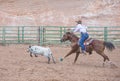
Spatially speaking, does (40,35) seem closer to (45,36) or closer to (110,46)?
→ (45,36)

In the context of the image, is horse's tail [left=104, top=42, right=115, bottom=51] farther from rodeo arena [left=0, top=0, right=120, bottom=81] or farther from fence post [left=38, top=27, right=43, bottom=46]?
fence post [left=38, top=27, right=43, bottom=46]

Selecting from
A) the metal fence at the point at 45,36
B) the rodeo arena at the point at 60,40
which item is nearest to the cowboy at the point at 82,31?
the rodeo arena at the point at 60,40

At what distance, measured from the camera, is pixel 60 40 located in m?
15.4

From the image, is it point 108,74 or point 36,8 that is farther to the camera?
point 36,8

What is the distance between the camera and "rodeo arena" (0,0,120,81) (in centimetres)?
1199

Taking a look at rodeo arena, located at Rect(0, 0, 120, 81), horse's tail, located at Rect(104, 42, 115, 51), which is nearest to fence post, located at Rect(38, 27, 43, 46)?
rodeo arena, located at Rect(0, 0, 120, 81)

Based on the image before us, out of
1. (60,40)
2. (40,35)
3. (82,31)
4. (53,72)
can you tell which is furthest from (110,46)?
(40,35)

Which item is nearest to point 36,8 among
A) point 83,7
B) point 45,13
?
point 45,13

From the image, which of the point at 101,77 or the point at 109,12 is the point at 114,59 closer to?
the point at 101,77

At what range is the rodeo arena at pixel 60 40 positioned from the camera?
39.3 feet

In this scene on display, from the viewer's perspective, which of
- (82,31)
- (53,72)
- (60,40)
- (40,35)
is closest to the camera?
(53,72)

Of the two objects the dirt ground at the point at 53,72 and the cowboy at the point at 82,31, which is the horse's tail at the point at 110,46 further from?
the cowboy at the point at 82,31

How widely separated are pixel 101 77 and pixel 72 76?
30.8 inches

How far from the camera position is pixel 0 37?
24703mm
